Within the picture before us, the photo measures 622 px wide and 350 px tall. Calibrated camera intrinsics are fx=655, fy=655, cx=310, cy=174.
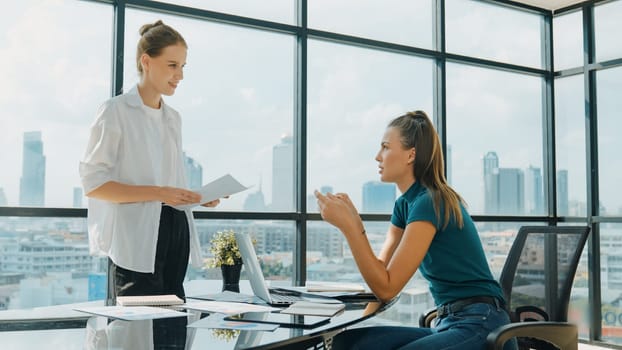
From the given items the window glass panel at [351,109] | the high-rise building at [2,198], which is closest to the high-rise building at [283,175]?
the window glass panel at [351,109]

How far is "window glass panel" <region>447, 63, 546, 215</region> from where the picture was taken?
5.02 metres

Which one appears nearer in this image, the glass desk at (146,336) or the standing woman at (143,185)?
the glass desk at (146,336)

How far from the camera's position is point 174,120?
95.8 inches

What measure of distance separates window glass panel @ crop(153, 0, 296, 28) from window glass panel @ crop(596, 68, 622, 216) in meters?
2.60

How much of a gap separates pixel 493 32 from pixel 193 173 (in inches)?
109

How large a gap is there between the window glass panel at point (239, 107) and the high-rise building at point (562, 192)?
8.32 feet

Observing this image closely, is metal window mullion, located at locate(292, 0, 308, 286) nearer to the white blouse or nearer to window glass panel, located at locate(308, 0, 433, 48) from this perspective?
window glass panel, located at locate(308, 0, 433, 48)

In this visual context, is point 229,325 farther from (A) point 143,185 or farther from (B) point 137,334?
(A) point 143,185

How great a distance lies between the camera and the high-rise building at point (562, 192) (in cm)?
544

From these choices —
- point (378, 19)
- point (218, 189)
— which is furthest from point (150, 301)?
point (378, 19)

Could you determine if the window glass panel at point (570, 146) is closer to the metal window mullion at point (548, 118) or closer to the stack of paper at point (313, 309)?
the metal window mullion at point (548, 118)

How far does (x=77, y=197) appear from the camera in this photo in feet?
11.5

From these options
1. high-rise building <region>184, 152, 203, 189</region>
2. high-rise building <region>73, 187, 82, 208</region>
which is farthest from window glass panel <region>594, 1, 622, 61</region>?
high-rise building <region>73, 187, 82, 208</region>

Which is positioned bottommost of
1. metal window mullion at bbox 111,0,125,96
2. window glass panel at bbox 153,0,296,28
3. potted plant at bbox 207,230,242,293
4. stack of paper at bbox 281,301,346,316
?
stack of paper at bbox 281,301,346,316
